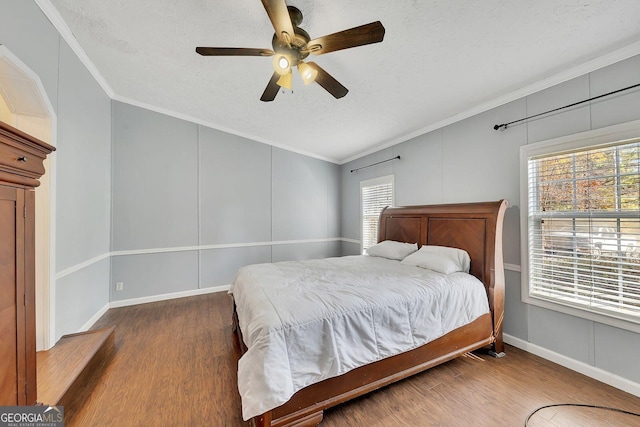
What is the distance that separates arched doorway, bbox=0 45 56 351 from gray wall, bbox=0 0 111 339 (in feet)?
0.29

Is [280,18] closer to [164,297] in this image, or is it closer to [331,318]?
[331,318]

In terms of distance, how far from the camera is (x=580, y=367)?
207cm

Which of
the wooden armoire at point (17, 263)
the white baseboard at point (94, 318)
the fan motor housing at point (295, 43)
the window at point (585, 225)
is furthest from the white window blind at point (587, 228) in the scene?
the white baseboard at point (94, 318)

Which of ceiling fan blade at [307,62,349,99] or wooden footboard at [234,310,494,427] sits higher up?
ceiling fan blade at [307,62,349,99]

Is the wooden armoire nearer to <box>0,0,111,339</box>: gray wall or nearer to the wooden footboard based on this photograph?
the wooden footboard

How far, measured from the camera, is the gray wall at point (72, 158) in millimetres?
1836

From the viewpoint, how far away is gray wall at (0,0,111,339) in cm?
184

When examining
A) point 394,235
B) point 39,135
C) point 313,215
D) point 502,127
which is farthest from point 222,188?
point 502,127

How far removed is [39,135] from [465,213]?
414 cm

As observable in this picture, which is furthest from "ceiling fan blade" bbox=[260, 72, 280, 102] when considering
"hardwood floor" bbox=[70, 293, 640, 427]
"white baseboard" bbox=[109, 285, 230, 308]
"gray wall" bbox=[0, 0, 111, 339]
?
"white baseboard" bbox=[109, 285, 230, 308]

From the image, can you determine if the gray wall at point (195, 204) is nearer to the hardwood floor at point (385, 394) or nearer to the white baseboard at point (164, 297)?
the white baseboard at point (164, 297)

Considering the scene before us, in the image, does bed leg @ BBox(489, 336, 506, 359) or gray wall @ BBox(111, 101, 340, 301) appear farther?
gray wall @ BBox(111, 101, 340, 301)

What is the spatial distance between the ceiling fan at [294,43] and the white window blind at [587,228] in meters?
2.15

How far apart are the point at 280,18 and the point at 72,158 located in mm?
2583
